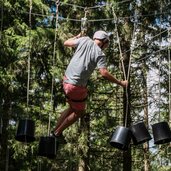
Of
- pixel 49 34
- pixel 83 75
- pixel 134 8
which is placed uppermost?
pixel 134 8

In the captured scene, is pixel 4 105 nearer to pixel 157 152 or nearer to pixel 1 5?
pixel 1 5

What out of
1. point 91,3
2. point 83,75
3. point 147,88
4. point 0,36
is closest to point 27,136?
point 83,75

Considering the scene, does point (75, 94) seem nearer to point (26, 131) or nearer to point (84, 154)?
point (26, 131)

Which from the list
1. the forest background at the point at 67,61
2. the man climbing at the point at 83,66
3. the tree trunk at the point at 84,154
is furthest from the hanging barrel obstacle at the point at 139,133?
the tree trunk at the point at 84,154

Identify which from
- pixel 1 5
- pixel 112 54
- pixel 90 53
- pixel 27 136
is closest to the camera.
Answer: pixel 90 53

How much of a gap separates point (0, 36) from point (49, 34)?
3.41ft

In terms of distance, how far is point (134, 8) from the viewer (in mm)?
10422

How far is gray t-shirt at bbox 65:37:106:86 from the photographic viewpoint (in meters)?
4.49

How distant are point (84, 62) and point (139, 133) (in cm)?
101

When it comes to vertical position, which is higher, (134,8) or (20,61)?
(134,8)

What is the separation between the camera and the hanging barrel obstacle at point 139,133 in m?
4.88

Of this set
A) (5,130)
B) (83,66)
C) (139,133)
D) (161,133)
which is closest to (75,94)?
(83,66)

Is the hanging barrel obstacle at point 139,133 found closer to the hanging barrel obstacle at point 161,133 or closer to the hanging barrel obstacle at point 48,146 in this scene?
the hanging barrel obstacle at point 161,133

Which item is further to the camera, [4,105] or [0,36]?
[4,105]
